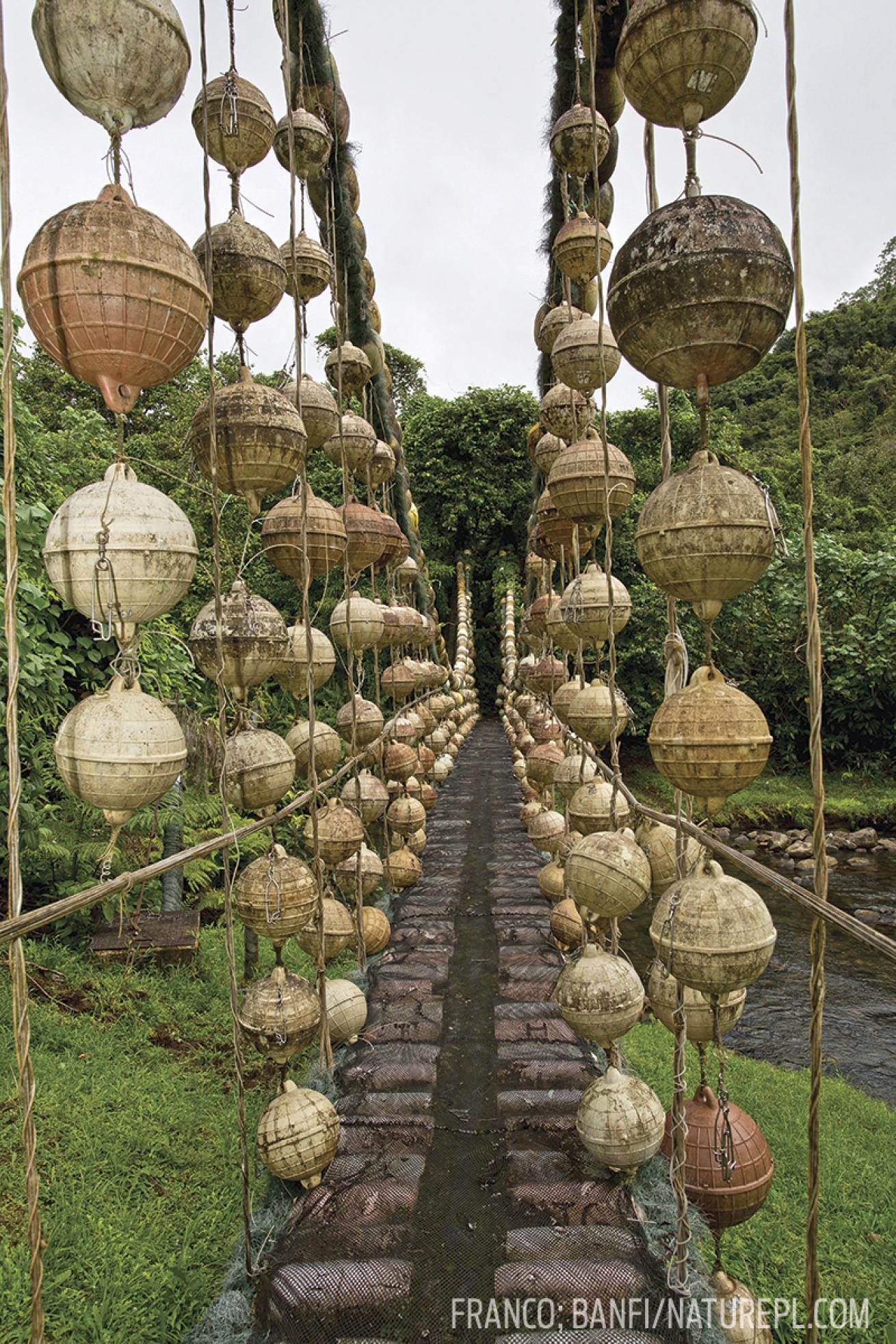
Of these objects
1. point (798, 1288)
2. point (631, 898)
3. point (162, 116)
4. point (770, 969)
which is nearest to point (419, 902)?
point (798, 1288)

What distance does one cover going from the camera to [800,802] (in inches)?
394

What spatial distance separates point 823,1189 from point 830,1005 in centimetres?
276

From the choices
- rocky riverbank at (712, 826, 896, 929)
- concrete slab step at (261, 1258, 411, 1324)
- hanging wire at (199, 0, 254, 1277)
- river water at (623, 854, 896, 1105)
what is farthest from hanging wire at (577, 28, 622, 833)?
rocky riverbank at (712, 826, 896, 929)

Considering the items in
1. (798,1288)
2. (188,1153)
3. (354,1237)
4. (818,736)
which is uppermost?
(818,736)

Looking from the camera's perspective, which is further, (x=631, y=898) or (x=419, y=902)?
(x=419, y=902)

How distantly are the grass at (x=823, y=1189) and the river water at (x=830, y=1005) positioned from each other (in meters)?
0.41

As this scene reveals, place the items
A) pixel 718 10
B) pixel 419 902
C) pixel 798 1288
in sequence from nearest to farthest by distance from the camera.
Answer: pixel 718 10 < pixel 798 1288 < pixel 419 902

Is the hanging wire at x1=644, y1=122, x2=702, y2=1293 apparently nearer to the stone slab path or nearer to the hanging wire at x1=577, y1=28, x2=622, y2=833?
the hanging wire at x1=577, y1=28, x2=622, y2=833

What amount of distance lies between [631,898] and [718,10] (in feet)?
4.54

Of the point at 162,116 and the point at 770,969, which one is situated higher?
the point at 162,116

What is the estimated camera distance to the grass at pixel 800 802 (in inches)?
384

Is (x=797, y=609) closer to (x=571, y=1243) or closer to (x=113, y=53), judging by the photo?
A: (x=571, y=1243)

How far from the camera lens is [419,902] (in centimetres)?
429

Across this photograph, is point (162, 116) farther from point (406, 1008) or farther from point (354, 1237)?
point (406, 1008)
